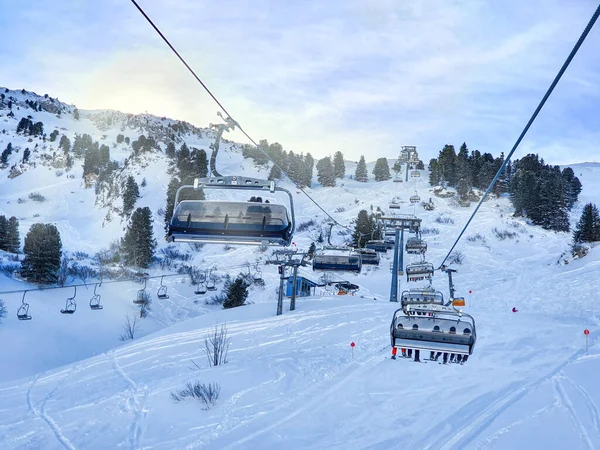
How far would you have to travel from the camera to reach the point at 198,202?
8539mm

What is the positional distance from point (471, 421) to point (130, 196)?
73.6 meters

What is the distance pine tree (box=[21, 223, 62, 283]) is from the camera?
45.1 m

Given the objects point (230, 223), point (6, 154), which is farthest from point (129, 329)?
Answer: point (6, 154)

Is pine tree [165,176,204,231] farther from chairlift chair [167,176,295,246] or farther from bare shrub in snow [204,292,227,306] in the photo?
chairlift chair [167,176,295,246]

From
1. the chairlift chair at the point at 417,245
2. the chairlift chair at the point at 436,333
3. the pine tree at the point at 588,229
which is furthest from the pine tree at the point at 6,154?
the chairlift chair at the point at 436,333

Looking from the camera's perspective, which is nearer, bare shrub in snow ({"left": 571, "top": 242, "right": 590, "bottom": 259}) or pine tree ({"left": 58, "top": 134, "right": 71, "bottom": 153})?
bare shrub in snow ({"left": 571, "top": 242, "right": 590, "bottom": 259})

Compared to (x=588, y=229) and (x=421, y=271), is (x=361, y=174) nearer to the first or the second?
(x=588, y=229)

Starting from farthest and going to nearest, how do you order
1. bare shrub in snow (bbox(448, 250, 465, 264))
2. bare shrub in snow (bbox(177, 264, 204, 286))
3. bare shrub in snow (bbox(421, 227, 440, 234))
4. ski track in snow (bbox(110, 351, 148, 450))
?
bare shrub in snow (bbox(421, 227, 440, 234)), bare shrub in snow (bbox(448, 250, 465, 264)), bare shrub in snow (bbox(177, 264, 204, 286)), ski track in snow (bbox(110, 351, 148, 450))

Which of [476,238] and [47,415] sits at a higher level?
[476,238]

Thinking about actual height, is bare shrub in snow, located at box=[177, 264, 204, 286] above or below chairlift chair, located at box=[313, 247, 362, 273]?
below

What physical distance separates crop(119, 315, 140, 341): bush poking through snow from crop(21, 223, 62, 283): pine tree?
10.9 meters

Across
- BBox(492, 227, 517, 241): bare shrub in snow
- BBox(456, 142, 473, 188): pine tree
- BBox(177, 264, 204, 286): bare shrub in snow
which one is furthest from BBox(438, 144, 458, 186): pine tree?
BBox(177, 264, 204, 286): bare shrub in snow

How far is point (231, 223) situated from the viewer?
830 cm

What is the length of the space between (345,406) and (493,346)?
10.1 m
